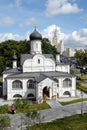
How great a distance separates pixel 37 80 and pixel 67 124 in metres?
17.4

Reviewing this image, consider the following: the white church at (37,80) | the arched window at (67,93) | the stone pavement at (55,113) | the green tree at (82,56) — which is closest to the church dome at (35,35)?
the white church at (37,80)

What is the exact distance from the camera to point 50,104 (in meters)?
41.0

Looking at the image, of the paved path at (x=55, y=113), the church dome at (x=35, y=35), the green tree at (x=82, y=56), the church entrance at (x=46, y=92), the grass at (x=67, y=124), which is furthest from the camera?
the green tree at (x=82, y=56)

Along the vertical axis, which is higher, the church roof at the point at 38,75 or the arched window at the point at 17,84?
the church roof at the point at 38,75

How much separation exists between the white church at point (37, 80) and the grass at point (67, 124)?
13399 millimetres

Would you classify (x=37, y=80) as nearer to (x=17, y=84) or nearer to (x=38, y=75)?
(x=38, y=75)

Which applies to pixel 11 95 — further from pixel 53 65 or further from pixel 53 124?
pixel 53 124

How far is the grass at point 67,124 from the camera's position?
90.3 feet

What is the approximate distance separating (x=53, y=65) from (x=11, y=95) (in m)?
10.00

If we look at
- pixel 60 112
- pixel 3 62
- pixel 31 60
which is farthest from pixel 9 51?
pixel 60 112

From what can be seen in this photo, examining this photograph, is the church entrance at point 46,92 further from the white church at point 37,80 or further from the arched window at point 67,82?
the arched window at point 67,82

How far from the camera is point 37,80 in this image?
4550cm

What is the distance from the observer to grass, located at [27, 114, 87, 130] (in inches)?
1083

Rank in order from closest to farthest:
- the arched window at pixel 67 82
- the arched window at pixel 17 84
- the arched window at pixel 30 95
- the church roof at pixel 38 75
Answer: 1. the church roof at pixel 38 75
2. the arched window at pixel 17 84
3. the arched window at pixel 30 95
4. the arched window at pixel 67 82
